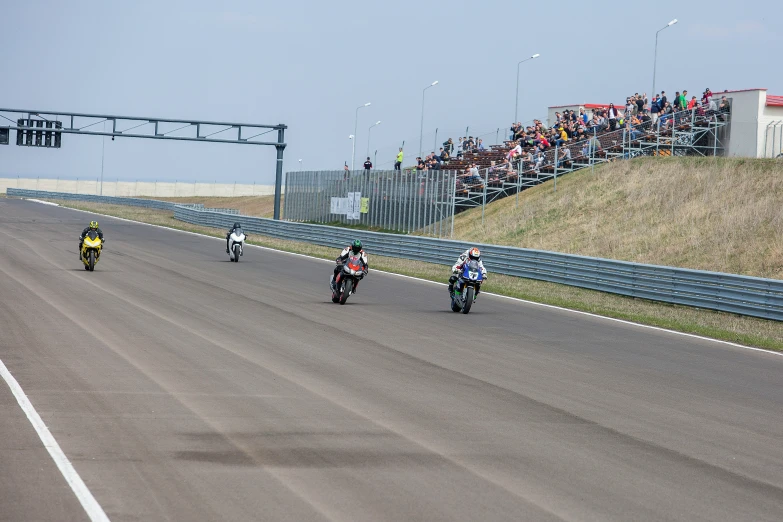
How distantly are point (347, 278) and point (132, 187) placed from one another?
96.4m

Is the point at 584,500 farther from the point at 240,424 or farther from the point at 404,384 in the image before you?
the point at 404,384

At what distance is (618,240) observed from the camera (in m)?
34.8

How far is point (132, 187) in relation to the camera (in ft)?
365

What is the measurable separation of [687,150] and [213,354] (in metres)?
31.2

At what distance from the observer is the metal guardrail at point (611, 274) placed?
2003cm

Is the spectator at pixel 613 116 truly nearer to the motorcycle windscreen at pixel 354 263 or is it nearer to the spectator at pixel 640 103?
the spectator at pixel 640 103

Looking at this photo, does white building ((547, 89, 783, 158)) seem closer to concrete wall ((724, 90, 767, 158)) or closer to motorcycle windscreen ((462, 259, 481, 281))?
concrete wall ((724, 90, 767, 158))

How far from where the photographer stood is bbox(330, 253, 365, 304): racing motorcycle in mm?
19078

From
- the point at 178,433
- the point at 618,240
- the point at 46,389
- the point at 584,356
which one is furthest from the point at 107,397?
the point at 618,240

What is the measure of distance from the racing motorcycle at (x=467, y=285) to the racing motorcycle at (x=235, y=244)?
1216cm

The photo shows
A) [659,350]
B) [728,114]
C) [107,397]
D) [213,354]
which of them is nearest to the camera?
[107,397]

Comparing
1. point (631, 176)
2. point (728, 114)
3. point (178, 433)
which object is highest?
point (728, 114)

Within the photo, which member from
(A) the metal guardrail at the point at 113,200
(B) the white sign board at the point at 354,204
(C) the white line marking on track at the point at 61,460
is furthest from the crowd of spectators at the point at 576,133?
(C) the white line marking on track at the point at 61,460

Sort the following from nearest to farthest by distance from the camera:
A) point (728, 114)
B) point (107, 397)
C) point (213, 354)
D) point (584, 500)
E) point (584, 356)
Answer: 1. point (584, 500)
2. point (107, 397)
3. point (213, 354)
4. point (584, 356)
5. point (728, 114)
